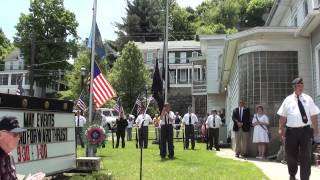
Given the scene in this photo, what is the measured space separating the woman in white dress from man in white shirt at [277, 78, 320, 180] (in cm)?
761

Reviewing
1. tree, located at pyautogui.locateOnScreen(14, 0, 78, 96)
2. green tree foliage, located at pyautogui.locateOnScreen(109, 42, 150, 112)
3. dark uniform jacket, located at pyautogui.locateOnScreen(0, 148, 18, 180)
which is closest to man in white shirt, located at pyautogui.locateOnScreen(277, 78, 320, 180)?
dark uniform jacket, located at pyautogui.locateOnScreen(0, 148, 18, 180)

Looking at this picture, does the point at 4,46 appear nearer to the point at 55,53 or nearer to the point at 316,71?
the point at 55,53

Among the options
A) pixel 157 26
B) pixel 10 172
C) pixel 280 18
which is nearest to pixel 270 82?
pixel 280 18

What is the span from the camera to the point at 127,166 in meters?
14.9

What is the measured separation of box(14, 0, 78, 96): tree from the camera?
234 ft

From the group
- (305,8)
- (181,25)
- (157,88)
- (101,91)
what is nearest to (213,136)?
(157,88)

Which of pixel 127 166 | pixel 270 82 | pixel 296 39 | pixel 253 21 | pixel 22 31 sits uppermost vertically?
pixel 253 21

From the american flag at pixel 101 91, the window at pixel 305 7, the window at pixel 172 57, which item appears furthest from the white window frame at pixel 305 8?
the window at pixel 172 57

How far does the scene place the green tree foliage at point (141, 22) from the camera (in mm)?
94250

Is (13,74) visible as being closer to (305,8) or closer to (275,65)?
(305,8)

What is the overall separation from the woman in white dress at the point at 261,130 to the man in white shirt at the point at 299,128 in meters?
7.61

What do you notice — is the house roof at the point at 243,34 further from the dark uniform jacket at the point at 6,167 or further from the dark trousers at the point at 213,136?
the dark uniform jacket at the point at 6,167

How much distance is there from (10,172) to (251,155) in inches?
604

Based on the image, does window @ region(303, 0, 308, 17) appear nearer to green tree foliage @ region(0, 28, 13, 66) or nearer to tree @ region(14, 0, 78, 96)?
tree @ region(14, 0, 78, 96)
